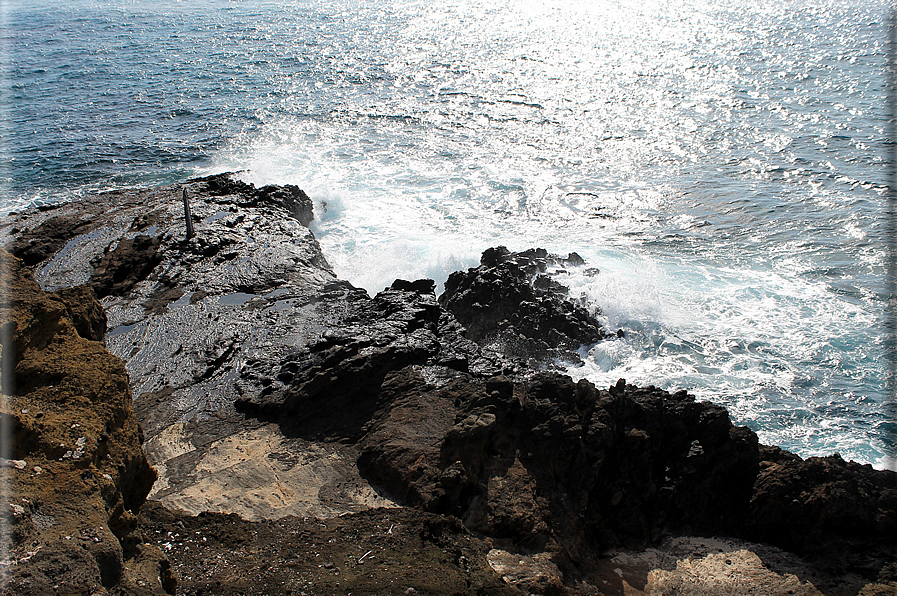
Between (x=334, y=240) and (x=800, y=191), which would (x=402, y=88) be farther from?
(x=800, y=191)

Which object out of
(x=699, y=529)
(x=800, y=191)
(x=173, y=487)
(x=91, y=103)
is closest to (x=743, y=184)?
(x=800, y=191)

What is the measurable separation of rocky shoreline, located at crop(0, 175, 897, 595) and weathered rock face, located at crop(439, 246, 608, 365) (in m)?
0.05

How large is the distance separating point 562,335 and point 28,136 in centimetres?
2459

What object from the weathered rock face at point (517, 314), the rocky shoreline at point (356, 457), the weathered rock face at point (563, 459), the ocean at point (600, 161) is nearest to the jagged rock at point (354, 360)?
the rocky shoreline at point (356, 457)

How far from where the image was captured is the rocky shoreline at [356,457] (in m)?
4.76

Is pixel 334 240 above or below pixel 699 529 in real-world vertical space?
above

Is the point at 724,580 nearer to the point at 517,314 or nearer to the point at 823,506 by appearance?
the point at 823,506

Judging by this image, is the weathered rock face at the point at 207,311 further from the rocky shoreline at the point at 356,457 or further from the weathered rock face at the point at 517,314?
the weathered rock face at the point at 517,314

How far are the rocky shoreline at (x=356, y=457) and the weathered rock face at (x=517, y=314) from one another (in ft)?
0.18

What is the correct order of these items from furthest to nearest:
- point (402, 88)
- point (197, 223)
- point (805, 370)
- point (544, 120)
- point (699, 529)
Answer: point (402, 88) < point (544, 120) < point (197, 223) < point (805, 370) < point (699, 529)

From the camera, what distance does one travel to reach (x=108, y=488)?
437 cm

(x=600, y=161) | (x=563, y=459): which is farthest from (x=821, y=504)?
(x=600, y=161)

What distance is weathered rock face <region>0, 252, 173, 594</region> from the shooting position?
11.9ft

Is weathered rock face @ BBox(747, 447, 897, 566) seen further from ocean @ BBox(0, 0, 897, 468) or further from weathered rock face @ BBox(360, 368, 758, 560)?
ocean @ BBox(0, 0, 897, 468)
